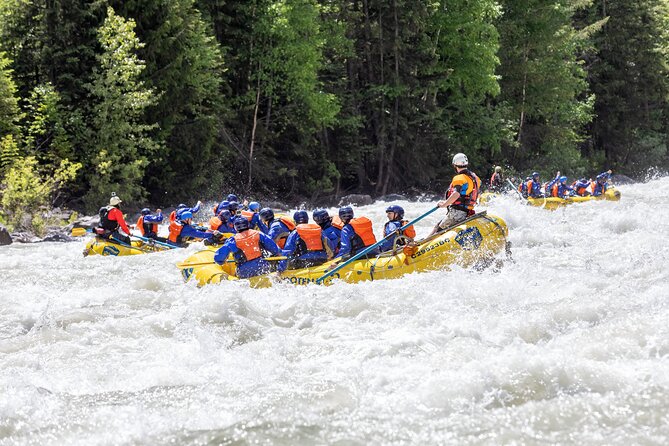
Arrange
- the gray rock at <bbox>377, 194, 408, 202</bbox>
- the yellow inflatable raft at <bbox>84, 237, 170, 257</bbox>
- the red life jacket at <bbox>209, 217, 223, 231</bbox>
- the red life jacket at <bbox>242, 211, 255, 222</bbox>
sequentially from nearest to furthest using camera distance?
the red life jacket at <bbox>242, 211, 255, 222</bbox> → the red life jacket at <bbox>209, 217, 223, 231</bbox> → the yellow inflatable raft at <bbox>84, 237, 170, 257</bbox> → the gray rock at <bbox>377, 194, 408, 202</bbox>

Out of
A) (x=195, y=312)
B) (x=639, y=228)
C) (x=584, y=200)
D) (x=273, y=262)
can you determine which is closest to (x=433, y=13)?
(x=584, y=200)

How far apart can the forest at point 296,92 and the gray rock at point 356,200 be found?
97 centimetres

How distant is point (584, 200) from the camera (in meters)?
21.0

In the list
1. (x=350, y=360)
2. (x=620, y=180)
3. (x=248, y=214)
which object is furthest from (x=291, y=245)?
(x=620, y=180)

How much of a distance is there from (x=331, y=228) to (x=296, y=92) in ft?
46.8

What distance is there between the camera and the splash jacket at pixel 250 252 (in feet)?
32.8

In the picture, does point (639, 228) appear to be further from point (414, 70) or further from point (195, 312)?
point (414, 70)

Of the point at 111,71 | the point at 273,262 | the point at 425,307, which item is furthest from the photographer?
the point at 111,71

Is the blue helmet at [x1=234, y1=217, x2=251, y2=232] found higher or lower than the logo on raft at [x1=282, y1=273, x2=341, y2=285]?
higher

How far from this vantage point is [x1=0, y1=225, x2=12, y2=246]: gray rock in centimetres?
1591

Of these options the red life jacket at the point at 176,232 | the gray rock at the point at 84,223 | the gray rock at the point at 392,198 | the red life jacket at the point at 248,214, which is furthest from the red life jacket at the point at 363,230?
the gray rock at the point at 392,198

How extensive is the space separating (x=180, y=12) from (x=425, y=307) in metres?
15.4

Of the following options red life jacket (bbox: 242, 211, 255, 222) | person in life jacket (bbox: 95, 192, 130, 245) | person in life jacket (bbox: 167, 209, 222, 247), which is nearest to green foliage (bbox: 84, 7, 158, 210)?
person in life jacket (bbox: 167, 209, 222, 247)

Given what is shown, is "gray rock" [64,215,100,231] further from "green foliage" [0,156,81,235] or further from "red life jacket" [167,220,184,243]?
"red life jacket" [167,220,184,243]
